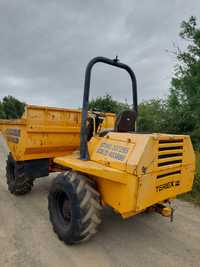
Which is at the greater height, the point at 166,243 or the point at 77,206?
the point at 77,206

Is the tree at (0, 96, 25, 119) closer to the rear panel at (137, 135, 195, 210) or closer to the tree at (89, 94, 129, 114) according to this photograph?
the tree at (89, 94, 129, 114)

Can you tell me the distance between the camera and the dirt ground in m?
2.38

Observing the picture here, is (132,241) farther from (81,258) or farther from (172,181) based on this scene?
(172,181)

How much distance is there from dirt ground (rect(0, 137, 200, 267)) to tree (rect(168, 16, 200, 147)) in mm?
7432

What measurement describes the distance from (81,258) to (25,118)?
2329 mm

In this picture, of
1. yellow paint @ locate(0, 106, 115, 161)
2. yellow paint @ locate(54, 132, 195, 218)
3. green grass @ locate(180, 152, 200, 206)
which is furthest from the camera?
green grass @ locate(180, 152, 200, 206)

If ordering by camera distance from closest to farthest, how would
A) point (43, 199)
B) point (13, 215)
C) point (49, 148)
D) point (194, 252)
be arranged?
1. point (194, 252)
2. point (13, 215)
3. point (49, 148)
4. point (43, 199)

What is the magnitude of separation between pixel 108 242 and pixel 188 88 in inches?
374

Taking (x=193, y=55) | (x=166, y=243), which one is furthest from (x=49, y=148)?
(x=193, y=55)

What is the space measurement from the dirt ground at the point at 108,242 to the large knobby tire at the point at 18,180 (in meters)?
0.46

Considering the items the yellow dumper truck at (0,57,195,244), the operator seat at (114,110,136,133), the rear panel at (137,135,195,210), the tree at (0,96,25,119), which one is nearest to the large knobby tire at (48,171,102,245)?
the yellow dumper truck at (0,57,195,244)

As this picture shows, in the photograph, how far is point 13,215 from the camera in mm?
3488

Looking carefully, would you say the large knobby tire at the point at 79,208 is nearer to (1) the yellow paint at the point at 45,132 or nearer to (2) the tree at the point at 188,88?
(1) the yellow paint at the point at 45,132

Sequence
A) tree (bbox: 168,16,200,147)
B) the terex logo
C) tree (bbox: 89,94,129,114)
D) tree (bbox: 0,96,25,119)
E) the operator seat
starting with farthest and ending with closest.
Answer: tree (bbox: 0,96,25,119) < tree (bbox: 89,94,129,114) < tree (bbox: 168,16,200,147) < the operator seat < the terex logo
